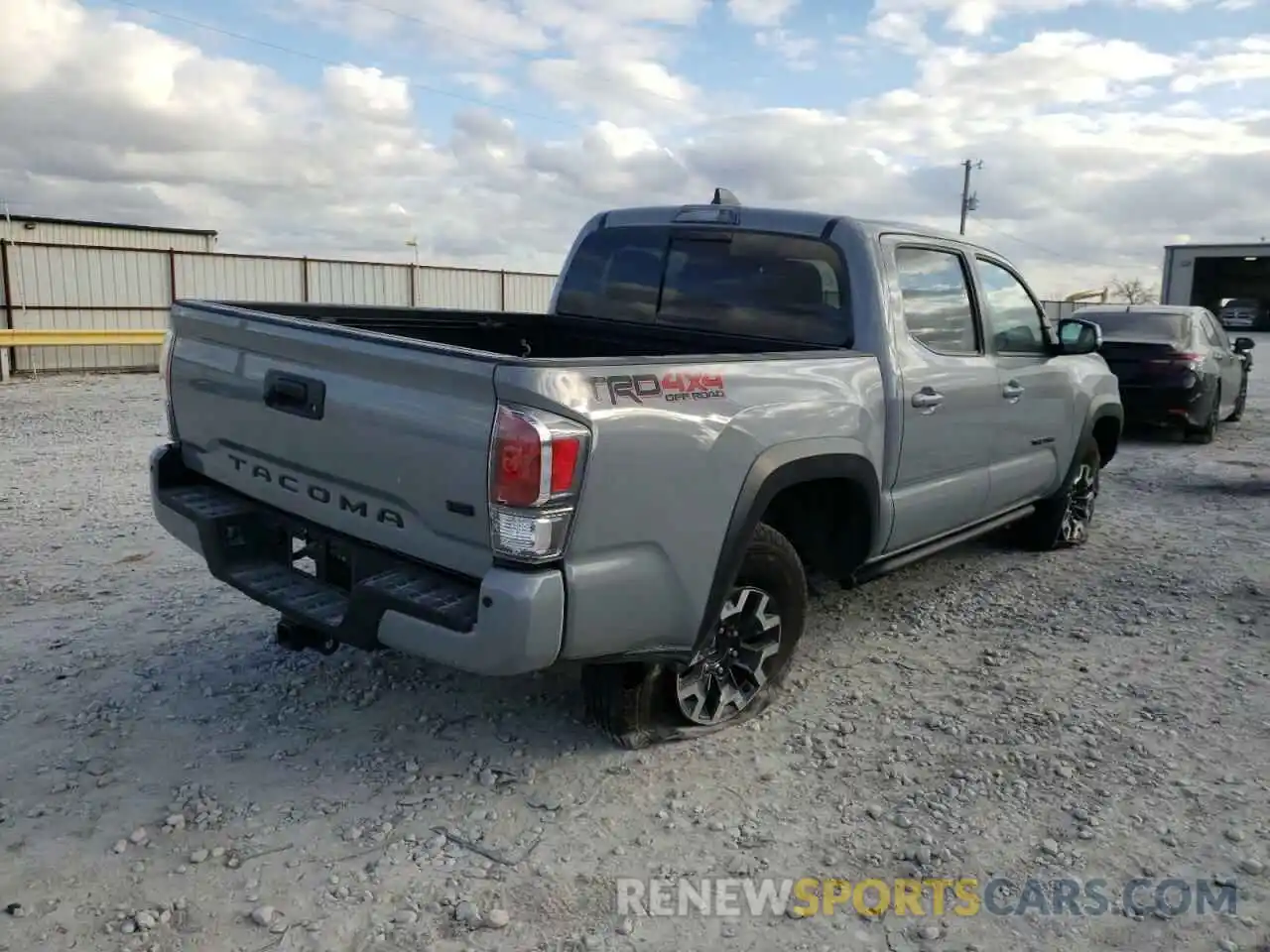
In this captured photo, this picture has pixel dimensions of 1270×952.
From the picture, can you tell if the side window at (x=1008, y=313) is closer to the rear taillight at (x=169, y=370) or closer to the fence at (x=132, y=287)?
the rear taillight at (x=169, y=370)

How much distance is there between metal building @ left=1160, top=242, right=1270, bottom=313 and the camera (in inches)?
1534

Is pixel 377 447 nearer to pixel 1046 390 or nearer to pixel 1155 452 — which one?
pixel 1046 390

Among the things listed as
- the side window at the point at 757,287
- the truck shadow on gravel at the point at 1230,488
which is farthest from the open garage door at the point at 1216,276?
the side window at the point at 757,287

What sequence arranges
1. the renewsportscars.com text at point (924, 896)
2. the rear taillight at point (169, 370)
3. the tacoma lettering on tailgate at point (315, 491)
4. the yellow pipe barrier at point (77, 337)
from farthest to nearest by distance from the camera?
the yellow pipe barrier at point (77, 337) < the rear taillight at point (169, 370) < the tacoma lettering on tailgate at point (315, 491) < the renewsportscars.com text at point (924, 896)

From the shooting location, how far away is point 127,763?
A: 335cm

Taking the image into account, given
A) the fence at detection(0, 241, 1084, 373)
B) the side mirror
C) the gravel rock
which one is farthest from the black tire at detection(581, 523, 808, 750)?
the fence at detection(0, 241, 1084, 373)

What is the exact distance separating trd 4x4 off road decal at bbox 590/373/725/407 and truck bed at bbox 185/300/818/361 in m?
1.01

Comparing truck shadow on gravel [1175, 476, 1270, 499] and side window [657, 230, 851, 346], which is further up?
side window [657, 230, 851, 346]

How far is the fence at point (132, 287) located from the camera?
16.4 metres

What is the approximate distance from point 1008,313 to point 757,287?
1704mm

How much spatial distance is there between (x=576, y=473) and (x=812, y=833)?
1.37m

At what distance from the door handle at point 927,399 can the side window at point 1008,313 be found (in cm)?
86

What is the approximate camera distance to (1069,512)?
632 cm

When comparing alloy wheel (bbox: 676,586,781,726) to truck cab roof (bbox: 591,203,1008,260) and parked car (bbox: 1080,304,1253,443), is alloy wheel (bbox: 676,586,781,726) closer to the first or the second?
truck cab roof (bbox: 591,203,1008,260)
